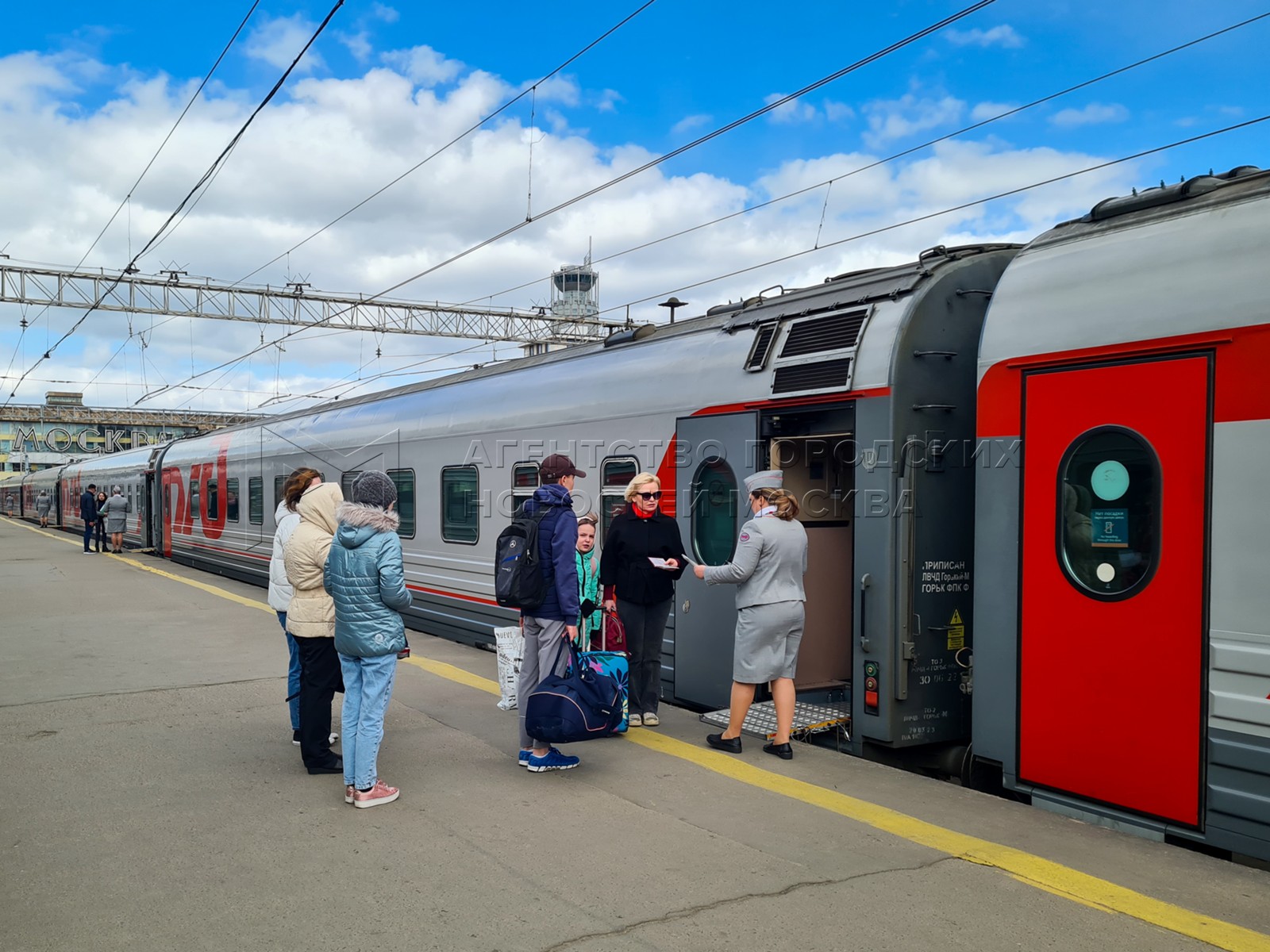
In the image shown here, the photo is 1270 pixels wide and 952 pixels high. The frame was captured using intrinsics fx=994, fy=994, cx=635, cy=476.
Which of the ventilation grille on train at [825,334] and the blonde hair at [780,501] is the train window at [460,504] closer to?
the ventilation grille on train at [825,334]

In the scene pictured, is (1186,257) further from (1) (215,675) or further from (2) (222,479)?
(2) (222,479)

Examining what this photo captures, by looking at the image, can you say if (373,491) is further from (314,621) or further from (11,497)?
Result: (11,497)

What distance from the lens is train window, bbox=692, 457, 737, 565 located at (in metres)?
7.02

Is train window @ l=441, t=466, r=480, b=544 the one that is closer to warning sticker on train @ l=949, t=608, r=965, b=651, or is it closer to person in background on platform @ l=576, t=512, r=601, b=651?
person in background on platform @ l=576, t=512, r=601, b=651

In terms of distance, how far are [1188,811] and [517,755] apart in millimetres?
A: 3690

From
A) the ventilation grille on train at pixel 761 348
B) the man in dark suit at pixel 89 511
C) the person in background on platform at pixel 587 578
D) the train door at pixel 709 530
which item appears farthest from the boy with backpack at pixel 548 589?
the man in dark suit at pixel 89 511

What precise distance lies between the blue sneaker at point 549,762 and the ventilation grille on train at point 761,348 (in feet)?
9.40

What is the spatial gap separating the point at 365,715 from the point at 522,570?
113 cm

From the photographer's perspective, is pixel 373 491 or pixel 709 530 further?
pixel 709 530

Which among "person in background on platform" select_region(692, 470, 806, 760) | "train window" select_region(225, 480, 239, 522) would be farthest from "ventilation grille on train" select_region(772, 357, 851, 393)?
"train window" select_region(225, 480, 239, 522)

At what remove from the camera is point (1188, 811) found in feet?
14.4

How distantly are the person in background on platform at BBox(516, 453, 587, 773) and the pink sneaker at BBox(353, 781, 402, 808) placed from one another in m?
0.89

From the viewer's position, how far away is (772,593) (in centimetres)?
607

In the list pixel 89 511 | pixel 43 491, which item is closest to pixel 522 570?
pixel 89 511
